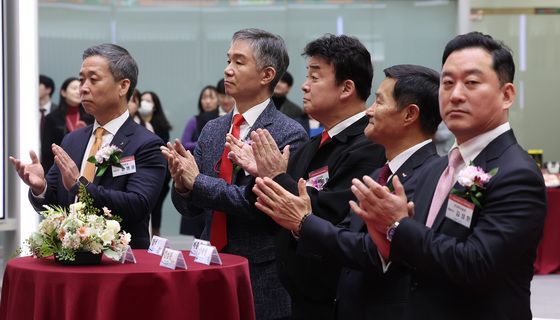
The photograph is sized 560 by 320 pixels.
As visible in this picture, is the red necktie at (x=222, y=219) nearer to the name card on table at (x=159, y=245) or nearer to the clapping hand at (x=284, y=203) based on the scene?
the name card on table at (x=159, y=245)

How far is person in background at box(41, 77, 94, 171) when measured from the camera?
29.3ft

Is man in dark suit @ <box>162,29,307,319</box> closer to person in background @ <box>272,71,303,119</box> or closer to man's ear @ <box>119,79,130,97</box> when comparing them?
man's ear @ <box>119,79,130,97</box>

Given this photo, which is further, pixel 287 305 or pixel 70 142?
pixel 70 142

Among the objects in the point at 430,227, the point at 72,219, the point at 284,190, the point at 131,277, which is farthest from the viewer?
the point at 72,219

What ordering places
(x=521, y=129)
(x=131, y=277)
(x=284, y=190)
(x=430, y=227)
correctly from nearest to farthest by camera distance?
(x=430, y=227) < (x=284, y=190) < (x=131, y=277) < (x=521, y=129)

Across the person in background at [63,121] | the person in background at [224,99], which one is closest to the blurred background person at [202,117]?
the person in background at [224,99]

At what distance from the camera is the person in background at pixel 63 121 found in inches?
352

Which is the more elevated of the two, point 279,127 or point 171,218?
point 279,127

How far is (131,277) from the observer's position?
3193mm

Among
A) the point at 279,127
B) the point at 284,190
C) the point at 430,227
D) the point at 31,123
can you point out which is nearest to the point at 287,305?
the point at 279,127

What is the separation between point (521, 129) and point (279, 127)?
7188 millimetres

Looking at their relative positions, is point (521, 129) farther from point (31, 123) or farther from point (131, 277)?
point (131, 277)

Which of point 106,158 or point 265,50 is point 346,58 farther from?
point 106,158

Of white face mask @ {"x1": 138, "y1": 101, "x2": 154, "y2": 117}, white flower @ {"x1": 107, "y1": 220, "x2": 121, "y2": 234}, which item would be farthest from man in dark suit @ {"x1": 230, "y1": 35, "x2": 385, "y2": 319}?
white face mask @ {"x1": 138, "y1": 101, "x2": 154, "y2": 117}
